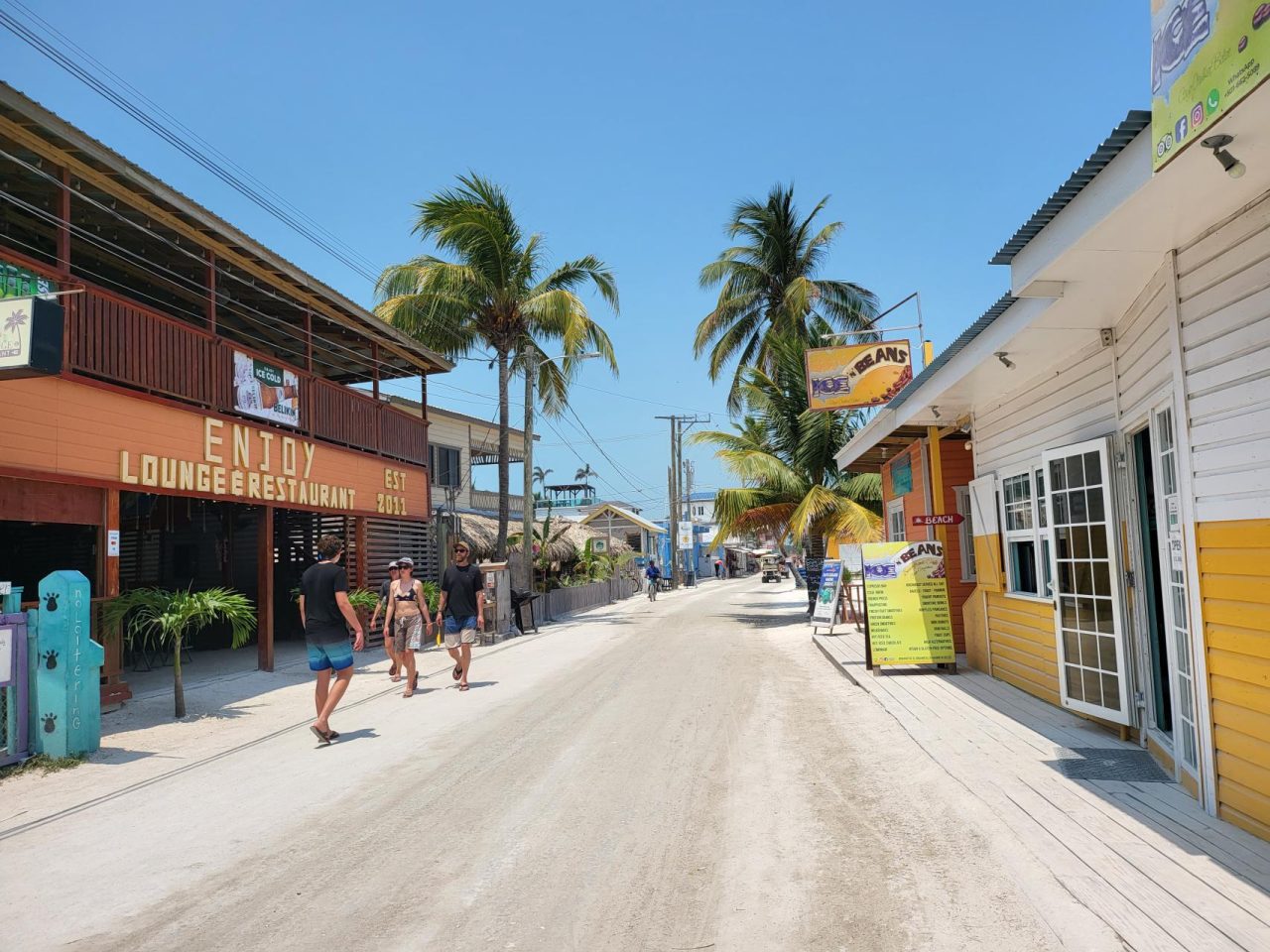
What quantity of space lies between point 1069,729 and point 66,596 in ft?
28.6

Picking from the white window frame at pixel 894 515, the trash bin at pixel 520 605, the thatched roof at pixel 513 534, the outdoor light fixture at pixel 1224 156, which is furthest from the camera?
the thatched roof at pixel 513 534

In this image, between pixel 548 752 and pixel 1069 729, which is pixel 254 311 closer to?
pixel 548 752

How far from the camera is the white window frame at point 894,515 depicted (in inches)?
642

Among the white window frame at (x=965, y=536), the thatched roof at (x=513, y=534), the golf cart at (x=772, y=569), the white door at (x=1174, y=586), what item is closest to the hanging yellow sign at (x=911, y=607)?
the white window frame at (x=965, y=536)

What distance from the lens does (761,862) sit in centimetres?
470

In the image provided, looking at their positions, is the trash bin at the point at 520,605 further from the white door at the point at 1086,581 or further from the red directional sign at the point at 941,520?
the white door at the point at 1086,581

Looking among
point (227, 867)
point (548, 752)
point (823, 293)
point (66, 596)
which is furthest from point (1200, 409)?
point (823, 293)

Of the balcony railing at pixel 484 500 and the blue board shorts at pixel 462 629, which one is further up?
the balcony railing at pixel 484 500

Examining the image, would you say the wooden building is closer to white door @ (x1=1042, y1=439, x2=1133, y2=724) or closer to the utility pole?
white door @ (x1=1042, y1=439, x2=1133, y2=724)

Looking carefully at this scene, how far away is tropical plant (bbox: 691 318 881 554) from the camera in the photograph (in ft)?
69.7

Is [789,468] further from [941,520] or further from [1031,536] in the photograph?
[1031,536]

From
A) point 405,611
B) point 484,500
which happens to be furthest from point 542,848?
point 484,500

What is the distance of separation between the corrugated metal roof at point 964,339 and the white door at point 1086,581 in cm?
129

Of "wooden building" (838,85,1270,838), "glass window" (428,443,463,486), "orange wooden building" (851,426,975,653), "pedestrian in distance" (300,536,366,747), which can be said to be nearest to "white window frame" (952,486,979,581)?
"orange wooden building" (851,426,975,653)
